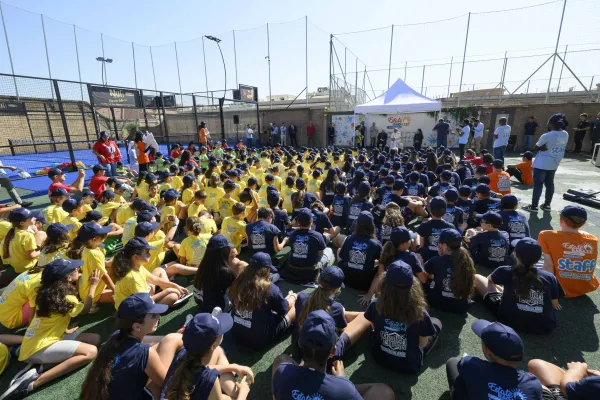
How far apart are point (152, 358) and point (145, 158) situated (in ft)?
34.3

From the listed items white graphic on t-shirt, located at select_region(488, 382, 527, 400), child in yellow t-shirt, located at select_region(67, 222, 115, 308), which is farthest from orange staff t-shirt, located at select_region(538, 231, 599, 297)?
child in yellow t-shirt, located at select_region(67, 222, 115, 308)

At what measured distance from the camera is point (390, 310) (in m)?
2.54

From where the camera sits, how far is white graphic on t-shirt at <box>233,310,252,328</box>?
9.65ft

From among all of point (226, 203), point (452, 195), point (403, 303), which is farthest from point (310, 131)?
point (403, 303)

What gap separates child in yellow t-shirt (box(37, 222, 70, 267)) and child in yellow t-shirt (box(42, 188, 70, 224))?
174cm

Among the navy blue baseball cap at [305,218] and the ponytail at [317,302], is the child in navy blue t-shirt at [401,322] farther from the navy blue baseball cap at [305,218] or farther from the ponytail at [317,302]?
the navy blue baseball cap at [305,218]

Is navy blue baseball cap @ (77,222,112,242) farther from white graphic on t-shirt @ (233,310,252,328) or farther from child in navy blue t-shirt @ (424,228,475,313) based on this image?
child in navy blue t-shirt @ (424,228,475,313)

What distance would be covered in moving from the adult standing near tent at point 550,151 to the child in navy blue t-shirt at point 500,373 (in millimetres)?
6642

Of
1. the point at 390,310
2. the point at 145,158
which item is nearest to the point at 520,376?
the point at 390,310

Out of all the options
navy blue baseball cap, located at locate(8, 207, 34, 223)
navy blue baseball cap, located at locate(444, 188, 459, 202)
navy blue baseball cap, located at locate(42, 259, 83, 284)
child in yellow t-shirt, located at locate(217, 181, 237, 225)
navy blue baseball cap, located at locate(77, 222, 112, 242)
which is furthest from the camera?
A: child in yellow t-shirt, located at locate(217, 181, 237, 225)

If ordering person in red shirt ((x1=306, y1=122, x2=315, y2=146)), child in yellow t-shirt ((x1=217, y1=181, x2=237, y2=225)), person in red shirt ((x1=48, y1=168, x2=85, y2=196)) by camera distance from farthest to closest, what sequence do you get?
person in red shirt ((x1=306, y1=122, x2=315, y2=146))
person in red shirt ((x1=48, y1=168, x2=85, y2=196))
child in yellow t-shirt ((x1=217, y1=181, x2=237, y2=225))

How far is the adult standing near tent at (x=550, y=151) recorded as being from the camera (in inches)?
263

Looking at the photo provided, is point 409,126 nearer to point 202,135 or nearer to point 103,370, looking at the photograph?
point 202,135

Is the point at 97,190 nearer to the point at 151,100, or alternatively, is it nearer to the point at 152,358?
the point at 152,358
